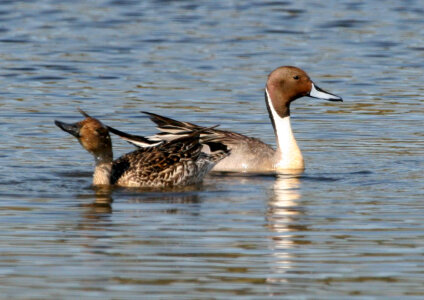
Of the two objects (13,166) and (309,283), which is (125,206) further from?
(309,283)

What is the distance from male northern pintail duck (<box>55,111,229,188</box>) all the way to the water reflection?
0.87 meters

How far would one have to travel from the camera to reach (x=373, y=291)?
24.0ft

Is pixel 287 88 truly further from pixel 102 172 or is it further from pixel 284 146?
pixel 102 172

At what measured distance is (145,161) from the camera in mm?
11359

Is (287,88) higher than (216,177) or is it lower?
higher

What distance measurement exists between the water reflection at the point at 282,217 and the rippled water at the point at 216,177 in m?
0.02

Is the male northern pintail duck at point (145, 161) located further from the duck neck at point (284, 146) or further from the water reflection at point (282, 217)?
the duck neck at point (284, 146)

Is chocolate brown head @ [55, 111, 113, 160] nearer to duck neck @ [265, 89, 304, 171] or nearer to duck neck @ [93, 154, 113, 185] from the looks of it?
duck neck @ [93, 154, 113, 185]

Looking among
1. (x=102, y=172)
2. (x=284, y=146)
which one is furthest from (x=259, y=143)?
(x=102, y=172)

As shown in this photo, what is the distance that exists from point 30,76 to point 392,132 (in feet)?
20.7

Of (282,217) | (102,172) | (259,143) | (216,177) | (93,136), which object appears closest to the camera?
(282,217)

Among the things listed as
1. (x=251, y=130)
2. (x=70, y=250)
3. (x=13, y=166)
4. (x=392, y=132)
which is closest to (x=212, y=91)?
(x=251, y=130)

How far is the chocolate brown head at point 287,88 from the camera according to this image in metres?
13.3

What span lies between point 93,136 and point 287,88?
306 centimetres
